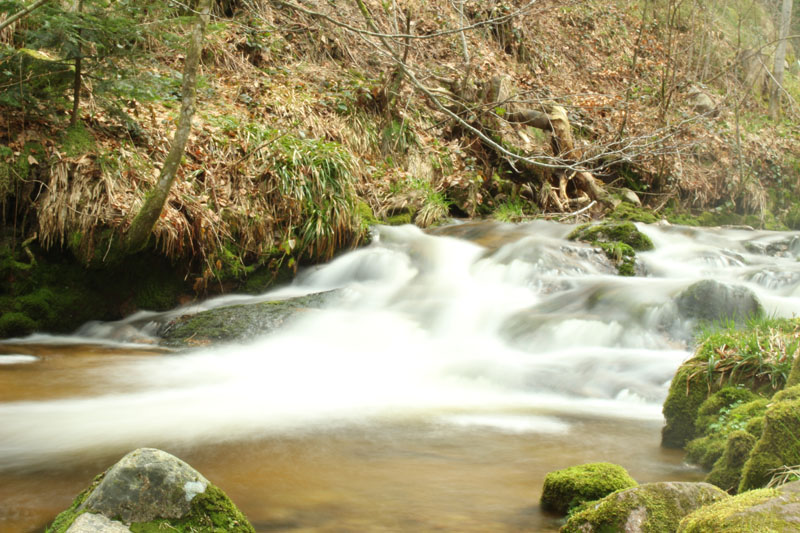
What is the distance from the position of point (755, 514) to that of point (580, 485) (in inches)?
48.0

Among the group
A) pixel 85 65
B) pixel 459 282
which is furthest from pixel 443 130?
pixel 85 65

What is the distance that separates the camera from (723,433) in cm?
319

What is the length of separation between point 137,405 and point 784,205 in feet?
55.1

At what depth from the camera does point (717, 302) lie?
5.39m

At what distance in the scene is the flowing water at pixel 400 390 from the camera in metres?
2.88

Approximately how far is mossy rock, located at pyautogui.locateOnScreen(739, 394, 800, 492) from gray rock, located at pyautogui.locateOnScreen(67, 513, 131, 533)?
7.13ft

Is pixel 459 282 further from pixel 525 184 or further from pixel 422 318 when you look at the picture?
pixel 525 184

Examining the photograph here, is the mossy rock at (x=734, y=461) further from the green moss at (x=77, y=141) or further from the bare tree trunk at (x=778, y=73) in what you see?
the bare tree trunk at (x=778, y=73)

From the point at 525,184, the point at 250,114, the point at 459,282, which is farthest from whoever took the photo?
the point at 525,184

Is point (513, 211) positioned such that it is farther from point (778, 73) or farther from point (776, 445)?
point (778, 73)

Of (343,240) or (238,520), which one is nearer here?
(238,520)

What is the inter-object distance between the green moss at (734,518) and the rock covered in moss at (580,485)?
949 mm

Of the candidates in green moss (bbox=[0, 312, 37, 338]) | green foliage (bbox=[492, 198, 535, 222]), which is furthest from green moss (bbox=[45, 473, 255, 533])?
green foliage (bbox=[492, 198, 535, 222])

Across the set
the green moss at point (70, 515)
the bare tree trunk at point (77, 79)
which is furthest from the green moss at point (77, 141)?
the green moss at point (70, 515)
